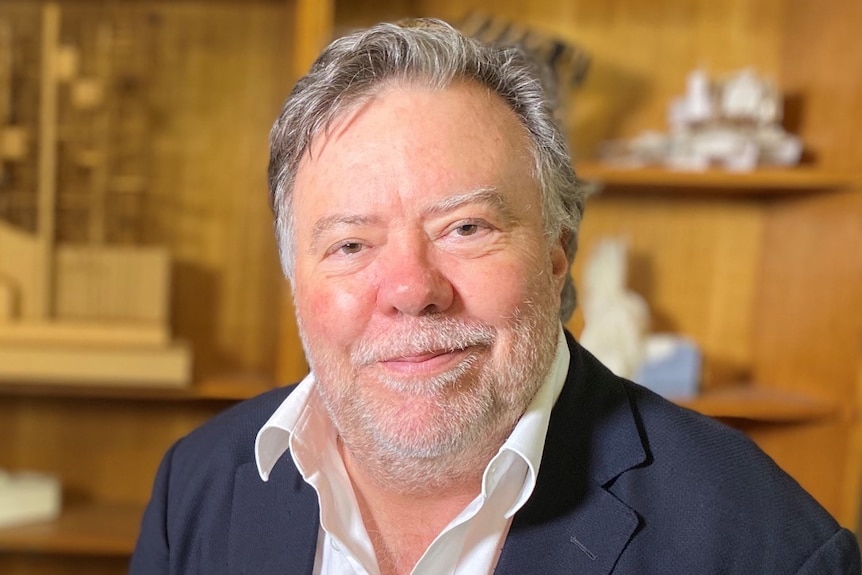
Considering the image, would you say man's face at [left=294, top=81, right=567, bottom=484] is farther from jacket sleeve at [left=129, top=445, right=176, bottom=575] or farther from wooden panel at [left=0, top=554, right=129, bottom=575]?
wooden panel at [left=0, top=554, right=129, bottom=575]

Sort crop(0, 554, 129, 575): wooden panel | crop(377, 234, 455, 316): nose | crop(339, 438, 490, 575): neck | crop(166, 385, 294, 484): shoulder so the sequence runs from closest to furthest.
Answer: crop(377, 234, 455, 316): nose
crop(339, 438, 490, 575): neck
crop(166, 385, 294, 484): shoulder
crop(0, 554, 129, 575): wooden panel

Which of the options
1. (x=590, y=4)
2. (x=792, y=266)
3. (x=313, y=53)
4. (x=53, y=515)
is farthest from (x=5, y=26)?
(x=792, y=266)

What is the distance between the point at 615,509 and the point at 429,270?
0.31 metres

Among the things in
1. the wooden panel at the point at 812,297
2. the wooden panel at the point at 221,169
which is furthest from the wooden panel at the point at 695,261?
the wooden panel at the point at 221,169

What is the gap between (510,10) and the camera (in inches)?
78.0

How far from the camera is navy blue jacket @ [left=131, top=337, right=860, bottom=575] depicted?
87 cm

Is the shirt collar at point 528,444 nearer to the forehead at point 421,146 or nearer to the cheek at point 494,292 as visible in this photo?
the cheek at point 494,292

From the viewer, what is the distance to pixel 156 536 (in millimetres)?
1119

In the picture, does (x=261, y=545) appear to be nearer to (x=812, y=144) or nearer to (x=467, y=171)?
(x=467, y=171)

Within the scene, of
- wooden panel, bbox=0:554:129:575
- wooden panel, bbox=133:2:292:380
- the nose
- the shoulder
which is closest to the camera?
the nose

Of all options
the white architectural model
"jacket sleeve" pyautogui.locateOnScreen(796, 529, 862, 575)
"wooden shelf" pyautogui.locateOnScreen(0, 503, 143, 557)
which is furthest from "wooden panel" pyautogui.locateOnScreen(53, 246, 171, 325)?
"jacket sleeve" pyautogui.locateOnScreen(796, 529, 862, 575)

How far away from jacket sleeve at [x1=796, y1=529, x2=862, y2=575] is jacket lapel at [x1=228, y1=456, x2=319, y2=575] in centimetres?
52

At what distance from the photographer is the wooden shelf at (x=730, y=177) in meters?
1.74

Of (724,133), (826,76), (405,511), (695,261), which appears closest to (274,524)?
(405,511)
